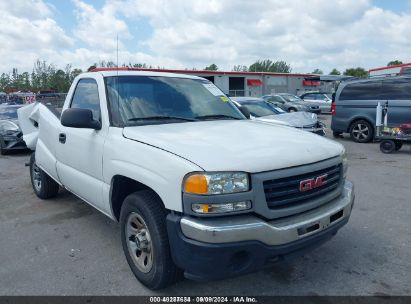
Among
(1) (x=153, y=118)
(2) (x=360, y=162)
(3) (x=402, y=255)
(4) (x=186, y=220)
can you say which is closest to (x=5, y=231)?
(1) (x=153, y=118)

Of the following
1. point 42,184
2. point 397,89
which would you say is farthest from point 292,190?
point 397,89

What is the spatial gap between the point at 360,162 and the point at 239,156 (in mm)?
6949

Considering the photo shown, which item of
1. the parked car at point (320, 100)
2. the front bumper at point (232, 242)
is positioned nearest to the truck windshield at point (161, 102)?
the front bumper at point (232, 242)

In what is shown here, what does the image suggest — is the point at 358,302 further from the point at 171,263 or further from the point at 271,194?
the point at 171,263

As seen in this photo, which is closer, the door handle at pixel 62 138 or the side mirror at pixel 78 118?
the side mirror at pixel 78 118

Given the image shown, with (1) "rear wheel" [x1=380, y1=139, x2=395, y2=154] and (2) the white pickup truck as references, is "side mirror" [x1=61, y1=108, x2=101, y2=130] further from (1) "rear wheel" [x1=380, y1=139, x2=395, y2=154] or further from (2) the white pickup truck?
(1) "rear wheel" [x1=380, y1=139, x2=395, y2=154]

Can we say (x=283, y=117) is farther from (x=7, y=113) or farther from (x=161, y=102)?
(x=7, y=113)

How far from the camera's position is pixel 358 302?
Answer: 2.91 meters

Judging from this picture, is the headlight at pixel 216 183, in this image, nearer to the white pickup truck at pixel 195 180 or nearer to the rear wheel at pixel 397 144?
the white pickup truck at pixel 195 180

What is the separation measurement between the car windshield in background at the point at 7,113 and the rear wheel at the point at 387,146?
1078 cm

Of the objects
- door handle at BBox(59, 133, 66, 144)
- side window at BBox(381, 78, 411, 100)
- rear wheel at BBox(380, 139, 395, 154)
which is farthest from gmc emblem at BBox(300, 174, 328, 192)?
side window at BBox(381, 78, 411, 100)

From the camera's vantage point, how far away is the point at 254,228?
8.19 ft

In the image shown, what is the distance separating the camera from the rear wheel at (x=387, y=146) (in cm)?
979

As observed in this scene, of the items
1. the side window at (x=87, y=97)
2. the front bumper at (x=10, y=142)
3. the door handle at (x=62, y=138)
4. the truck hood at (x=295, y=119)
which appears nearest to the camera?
the side window at (x=87, y=97)
